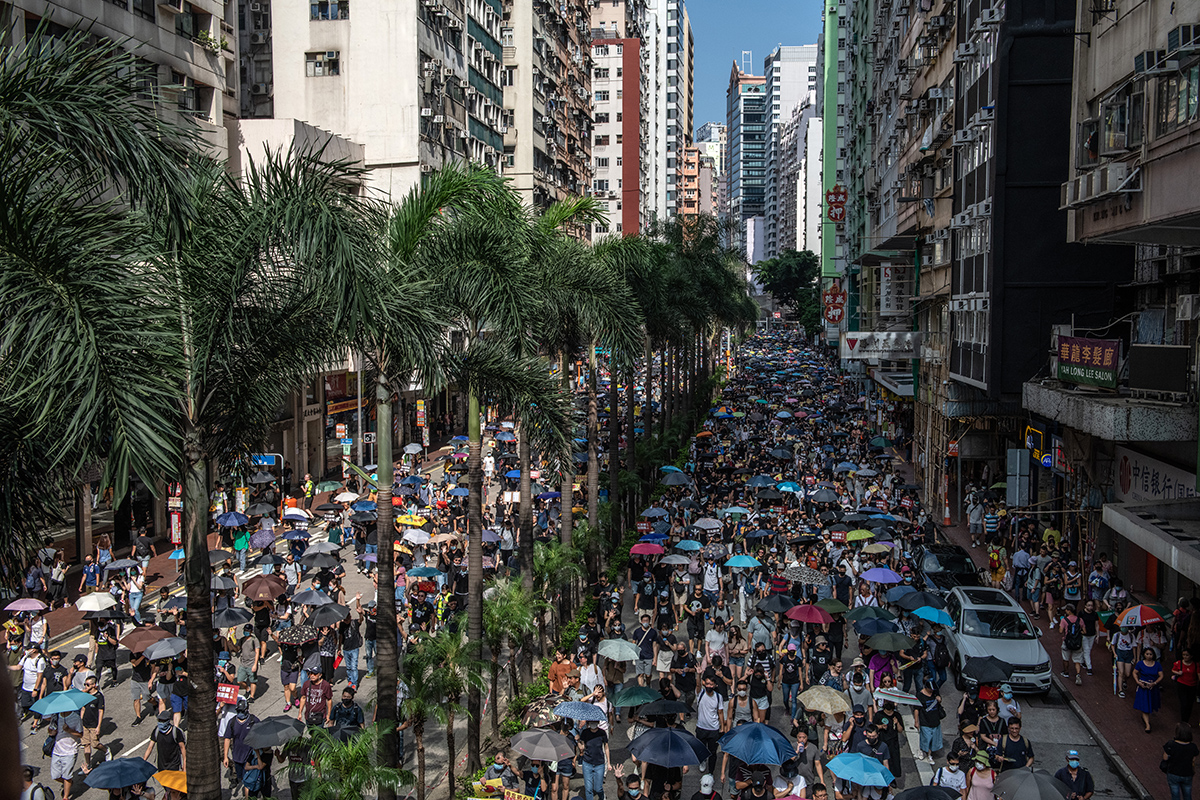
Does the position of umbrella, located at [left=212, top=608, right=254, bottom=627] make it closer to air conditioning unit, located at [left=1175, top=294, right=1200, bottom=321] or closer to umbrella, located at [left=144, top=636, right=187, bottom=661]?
umbrella, located at [left=144, top=636, right=187, bottom=661]

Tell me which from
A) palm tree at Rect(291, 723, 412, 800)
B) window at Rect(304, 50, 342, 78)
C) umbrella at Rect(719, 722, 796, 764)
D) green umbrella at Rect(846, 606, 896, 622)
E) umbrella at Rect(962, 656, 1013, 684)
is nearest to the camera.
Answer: palm tree at Rect(291, 723, 412, 800)

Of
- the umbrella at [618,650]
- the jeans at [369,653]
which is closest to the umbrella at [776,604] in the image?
the umbrella at [618,650]

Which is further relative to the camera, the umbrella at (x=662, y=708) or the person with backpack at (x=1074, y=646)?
the person with backpack at (x=1074, y=646)

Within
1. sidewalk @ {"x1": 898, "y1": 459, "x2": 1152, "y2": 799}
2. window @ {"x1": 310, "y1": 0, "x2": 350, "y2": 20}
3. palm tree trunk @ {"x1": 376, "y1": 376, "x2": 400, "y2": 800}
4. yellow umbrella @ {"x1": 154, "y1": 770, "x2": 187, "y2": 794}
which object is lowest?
sidewalk @ {"x1": 898, "y1": 459, "x2": 1152, "y2": 799}

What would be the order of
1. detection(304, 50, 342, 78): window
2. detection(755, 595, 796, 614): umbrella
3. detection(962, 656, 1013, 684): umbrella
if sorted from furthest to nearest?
detection(304, 50, 342, 78): window → detection(755, 595, 796, 614): umbrella → detection(962, 656, 1013, 684): umbrella

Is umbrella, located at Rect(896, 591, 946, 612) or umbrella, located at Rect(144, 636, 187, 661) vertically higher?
umbrella, located at Rect(896, 591, 946, 612)

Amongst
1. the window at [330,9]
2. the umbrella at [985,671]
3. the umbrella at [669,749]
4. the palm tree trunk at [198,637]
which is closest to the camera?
the palm tree trunk at [198,637]

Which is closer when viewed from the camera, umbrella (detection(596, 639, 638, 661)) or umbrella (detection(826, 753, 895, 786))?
umbrella (detection(826, 753, 895, 786))

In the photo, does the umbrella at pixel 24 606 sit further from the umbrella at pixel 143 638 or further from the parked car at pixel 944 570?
the parked car at pixel 944 570

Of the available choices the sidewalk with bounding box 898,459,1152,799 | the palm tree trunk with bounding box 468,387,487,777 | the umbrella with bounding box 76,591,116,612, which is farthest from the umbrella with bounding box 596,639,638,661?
the umbrella with bounding box 76,591,116,612
